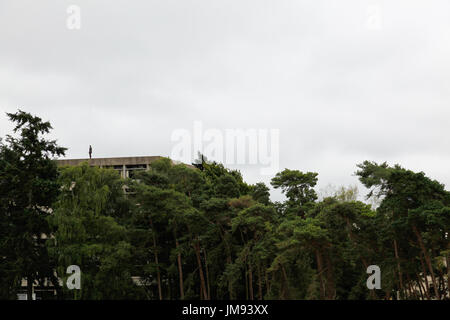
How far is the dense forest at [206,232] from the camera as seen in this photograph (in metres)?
30.3

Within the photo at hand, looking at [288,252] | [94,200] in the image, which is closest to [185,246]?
[94,200]

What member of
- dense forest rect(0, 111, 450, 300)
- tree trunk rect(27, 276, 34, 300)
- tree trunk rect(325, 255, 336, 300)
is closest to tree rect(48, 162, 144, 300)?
dense forest rect(0, 111, 450, 300)

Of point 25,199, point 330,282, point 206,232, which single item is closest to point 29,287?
point 25,199

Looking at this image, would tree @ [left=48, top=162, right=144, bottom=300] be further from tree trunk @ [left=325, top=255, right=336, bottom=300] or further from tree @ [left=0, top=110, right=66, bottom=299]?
tree trunk @ [left=325, top=255, right=336, bottom=300]

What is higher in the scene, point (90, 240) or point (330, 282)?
point (90, 240)

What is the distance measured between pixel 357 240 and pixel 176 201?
1191 cm

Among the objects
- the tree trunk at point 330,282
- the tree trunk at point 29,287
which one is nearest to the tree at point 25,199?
the tree trunk at point 29,287

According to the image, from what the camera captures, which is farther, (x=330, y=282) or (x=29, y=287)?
(x=29, y=287)

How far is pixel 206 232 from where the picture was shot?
35750 millimetres

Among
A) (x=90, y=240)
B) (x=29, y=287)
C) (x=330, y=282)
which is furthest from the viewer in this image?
(x=29, y=287)

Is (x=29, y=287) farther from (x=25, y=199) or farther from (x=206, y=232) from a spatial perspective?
(x=206, y=232)

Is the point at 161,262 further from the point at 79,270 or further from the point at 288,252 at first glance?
the point at 288,252

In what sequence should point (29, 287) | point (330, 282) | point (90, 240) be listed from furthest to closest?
1. point (29, 287)
2. point (90, 240)
3. point (330, 282)

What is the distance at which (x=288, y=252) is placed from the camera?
3005cm
